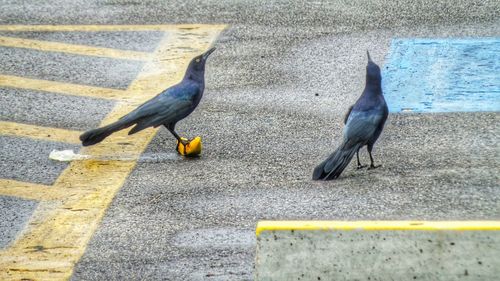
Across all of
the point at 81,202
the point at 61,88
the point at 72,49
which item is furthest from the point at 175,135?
the point at 72,49

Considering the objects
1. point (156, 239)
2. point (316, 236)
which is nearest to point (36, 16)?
point (156, 239)

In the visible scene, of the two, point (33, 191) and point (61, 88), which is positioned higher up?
point (33, 191)

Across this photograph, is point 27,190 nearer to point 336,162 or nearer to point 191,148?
point 191,148

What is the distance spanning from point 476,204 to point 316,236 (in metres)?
2.33

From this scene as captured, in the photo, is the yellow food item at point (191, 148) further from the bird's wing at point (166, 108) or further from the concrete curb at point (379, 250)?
the concrete curb at point (379, 250)

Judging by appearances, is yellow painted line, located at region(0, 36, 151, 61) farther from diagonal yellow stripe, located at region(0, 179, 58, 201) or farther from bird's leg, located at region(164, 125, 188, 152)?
diagonal yellow stripe, located at region(0, 179, 58, 201)

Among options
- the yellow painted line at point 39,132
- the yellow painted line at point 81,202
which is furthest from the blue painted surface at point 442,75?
the yellow painted line at point 39,132

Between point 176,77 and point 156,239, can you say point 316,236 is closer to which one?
point 156,239

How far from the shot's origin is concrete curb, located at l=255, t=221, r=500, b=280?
20.9ft

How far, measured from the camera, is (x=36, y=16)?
46.3 ft

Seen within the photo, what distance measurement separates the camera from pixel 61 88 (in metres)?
11.7

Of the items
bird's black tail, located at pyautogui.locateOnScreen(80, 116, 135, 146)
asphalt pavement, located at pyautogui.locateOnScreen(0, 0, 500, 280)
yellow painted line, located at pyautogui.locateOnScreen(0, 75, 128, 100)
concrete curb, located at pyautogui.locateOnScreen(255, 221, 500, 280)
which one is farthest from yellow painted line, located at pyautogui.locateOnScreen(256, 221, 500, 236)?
yellow painted line, located at pyautogui.locateOnScreen(0, 75, 128, 100)

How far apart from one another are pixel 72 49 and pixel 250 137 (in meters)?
3.42

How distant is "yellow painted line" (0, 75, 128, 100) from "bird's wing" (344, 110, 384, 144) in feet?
10.1
